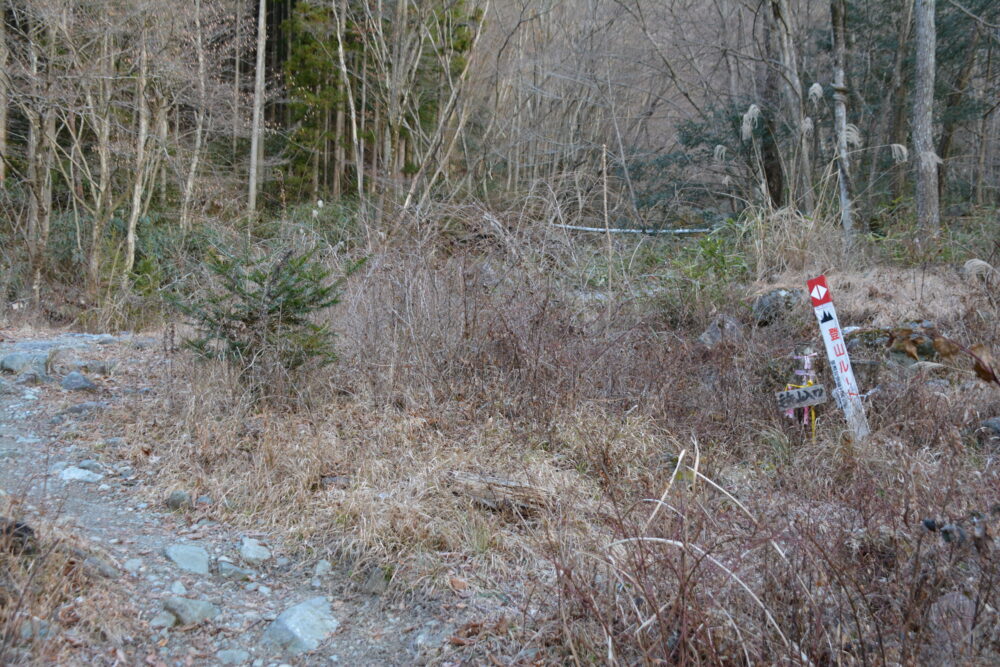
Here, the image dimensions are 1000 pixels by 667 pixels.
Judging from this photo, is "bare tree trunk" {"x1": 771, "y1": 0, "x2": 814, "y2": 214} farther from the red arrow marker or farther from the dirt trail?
the dirt trail

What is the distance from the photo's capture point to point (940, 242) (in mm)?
6836

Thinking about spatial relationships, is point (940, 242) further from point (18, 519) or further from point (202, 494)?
point (18, 519)

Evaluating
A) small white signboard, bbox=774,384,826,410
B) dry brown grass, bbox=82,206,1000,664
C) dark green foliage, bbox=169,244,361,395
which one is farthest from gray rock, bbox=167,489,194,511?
small white signboard, bbox=774,384,826,410

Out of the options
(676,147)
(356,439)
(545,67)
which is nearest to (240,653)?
(356,439)

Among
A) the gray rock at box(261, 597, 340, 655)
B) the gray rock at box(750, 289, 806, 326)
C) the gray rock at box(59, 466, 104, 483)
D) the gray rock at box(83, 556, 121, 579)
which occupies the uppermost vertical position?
the gray rock at box(750, 289, 806, 326)

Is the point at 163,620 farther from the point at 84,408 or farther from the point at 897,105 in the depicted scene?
the point at 897,105

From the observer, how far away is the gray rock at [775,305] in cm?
603

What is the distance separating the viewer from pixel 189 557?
3.12 m

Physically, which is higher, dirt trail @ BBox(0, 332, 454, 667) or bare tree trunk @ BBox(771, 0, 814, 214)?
bare tree trunk @ BBox(771, 0, 814, 214)

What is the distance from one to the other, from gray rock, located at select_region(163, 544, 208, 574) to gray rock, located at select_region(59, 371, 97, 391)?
104 inches

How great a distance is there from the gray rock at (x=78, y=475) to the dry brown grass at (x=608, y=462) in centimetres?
29

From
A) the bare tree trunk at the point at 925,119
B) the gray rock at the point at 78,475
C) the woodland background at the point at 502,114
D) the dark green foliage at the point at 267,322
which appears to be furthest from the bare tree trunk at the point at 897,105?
the gray rock at the point at 78,475

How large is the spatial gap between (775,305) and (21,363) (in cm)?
607

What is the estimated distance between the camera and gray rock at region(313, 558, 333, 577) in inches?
121
